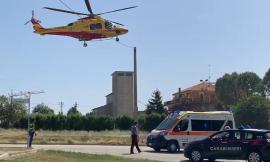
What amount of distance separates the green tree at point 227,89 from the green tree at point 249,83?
5.21 feet

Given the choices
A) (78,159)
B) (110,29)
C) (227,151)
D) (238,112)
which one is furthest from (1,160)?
(238,112)

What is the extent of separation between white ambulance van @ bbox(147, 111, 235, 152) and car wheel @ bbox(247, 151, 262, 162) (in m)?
7.61

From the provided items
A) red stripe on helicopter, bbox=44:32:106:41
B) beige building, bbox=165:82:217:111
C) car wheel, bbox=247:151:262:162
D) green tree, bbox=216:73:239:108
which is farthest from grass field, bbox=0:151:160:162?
green tree, bbox=216:73:239:108

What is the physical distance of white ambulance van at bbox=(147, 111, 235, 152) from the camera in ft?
103

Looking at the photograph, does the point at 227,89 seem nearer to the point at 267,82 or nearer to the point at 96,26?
the point at 267,82

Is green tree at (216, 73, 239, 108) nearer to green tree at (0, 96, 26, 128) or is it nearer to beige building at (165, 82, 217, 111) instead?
beige building at (165, 82, 217, 111)

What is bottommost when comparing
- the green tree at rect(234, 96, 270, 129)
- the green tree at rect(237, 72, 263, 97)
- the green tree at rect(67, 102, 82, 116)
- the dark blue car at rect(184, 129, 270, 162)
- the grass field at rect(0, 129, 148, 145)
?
the dark blue car at rect(184, 129, 270, 162)

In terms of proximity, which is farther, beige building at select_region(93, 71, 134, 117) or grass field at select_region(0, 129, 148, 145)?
beige building at select_region(93, 71, 134, 117)

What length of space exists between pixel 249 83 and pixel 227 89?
680 cm

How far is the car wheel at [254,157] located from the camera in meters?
24.1

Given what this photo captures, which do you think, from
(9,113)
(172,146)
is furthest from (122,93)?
(172,146)

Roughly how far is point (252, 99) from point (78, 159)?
54.3m

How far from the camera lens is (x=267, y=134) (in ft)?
80.2

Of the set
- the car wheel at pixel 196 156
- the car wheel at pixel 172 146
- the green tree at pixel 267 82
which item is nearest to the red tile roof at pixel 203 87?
the green tree at pixel 267 82
